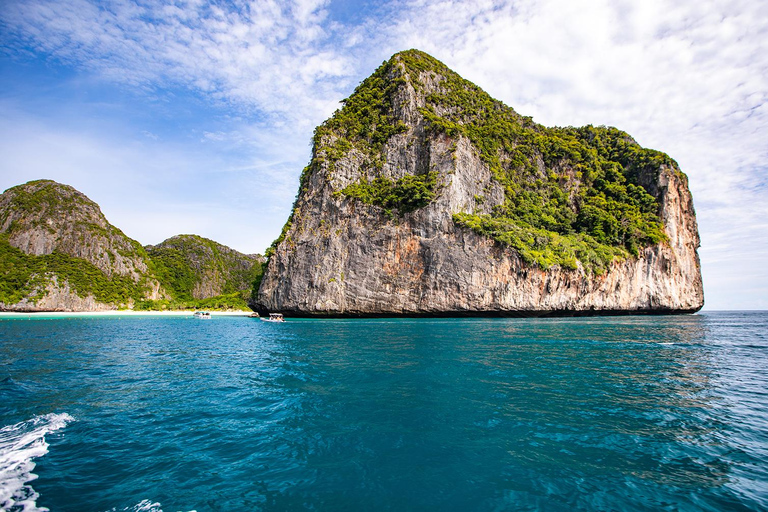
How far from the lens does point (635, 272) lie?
5475 centimetres

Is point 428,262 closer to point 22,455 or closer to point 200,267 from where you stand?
point 22,455

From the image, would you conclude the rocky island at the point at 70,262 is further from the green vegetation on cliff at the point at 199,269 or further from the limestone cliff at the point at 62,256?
Result: the green vegetation on cliff at the point at 199,269

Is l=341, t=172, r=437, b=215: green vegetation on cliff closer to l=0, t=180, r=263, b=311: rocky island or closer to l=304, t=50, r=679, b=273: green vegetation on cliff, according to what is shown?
l=304, t=50, r=679, b=273: green vegetation on cliff

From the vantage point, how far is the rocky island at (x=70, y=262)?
241ft

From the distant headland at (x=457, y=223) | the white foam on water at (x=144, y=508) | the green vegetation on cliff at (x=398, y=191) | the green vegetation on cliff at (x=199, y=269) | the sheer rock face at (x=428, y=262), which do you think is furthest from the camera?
the green vegetation on cliff at (x=199, y=269)

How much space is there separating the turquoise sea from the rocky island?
269ft

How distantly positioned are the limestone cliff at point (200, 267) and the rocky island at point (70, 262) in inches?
45.9

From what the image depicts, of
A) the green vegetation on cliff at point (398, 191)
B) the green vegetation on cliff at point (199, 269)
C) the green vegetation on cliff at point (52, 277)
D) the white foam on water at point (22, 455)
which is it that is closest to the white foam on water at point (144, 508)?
the white foam on water at point (22, 455)

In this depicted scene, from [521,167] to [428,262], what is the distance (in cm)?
3278

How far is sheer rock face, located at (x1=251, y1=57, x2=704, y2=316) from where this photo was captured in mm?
47781

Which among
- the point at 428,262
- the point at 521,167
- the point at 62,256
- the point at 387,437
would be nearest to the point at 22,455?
the point at 387,437

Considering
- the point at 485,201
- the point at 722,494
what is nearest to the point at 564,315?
the point at 485,201

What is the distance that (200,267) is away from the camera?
143 m

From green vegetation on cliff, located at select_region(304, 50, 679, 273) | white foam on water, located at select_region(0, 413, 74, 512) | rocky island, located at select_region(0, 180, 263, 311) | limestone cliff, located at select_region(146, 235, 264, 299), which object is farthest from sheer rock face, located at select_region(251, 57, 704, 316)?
limestone cliff, located at select_region(146, 235, 264, 299)
